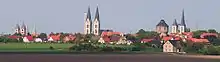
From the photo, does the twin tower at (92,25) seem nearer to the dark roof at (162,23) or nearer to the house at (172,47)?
the dark roof at (162,23)

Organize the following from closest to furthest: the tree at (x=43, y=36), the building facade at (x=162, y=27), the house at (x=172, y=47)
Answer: the house at (x=172, y=47)
the tree at (x=43, y=36)
the building facade at (x=162, y=27)

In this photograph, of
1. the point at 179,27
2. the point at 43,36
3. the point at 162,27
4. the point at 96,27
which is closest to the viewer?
the point at 162,27

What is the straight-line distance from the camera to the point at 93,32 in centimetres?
14525

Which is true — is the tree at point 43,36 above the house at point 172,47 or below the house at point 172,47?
above

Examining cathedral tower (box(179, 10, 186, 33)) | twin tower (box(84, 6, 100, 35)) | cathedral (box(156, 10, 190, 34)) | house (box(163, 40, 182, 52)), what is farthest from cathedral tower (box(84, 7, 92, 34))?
house (box(163, 40, 182, 52))

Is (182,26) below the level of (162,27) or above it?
above

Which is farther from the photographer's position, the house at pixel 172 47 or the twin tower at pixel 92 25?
the twin tower at pixel 92 25

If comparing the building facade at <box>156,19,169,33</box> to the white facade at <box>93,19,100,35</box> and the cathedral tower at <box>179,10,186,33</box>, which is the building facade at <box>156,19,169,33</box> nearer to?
the cathedral tower at <box>179,10,186,33</box>

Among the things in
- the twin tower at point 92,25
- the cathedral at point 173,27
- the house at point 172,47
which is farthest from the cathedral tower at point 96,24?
the house at point 172,47

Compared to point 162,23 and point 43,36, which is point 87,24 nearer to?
point 43,36

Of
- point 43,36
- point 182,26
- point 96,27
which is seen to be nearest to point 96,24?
point 96,27

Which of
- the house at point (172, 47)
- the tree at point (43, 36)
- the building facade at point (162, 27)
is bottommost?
the house at point (172, 47)

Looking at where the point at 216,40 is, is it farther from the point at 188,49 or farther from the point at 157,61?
the point at 157,61

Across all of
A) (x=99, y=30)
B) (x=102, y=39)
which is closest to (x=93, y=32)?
(x=99, y=30)
